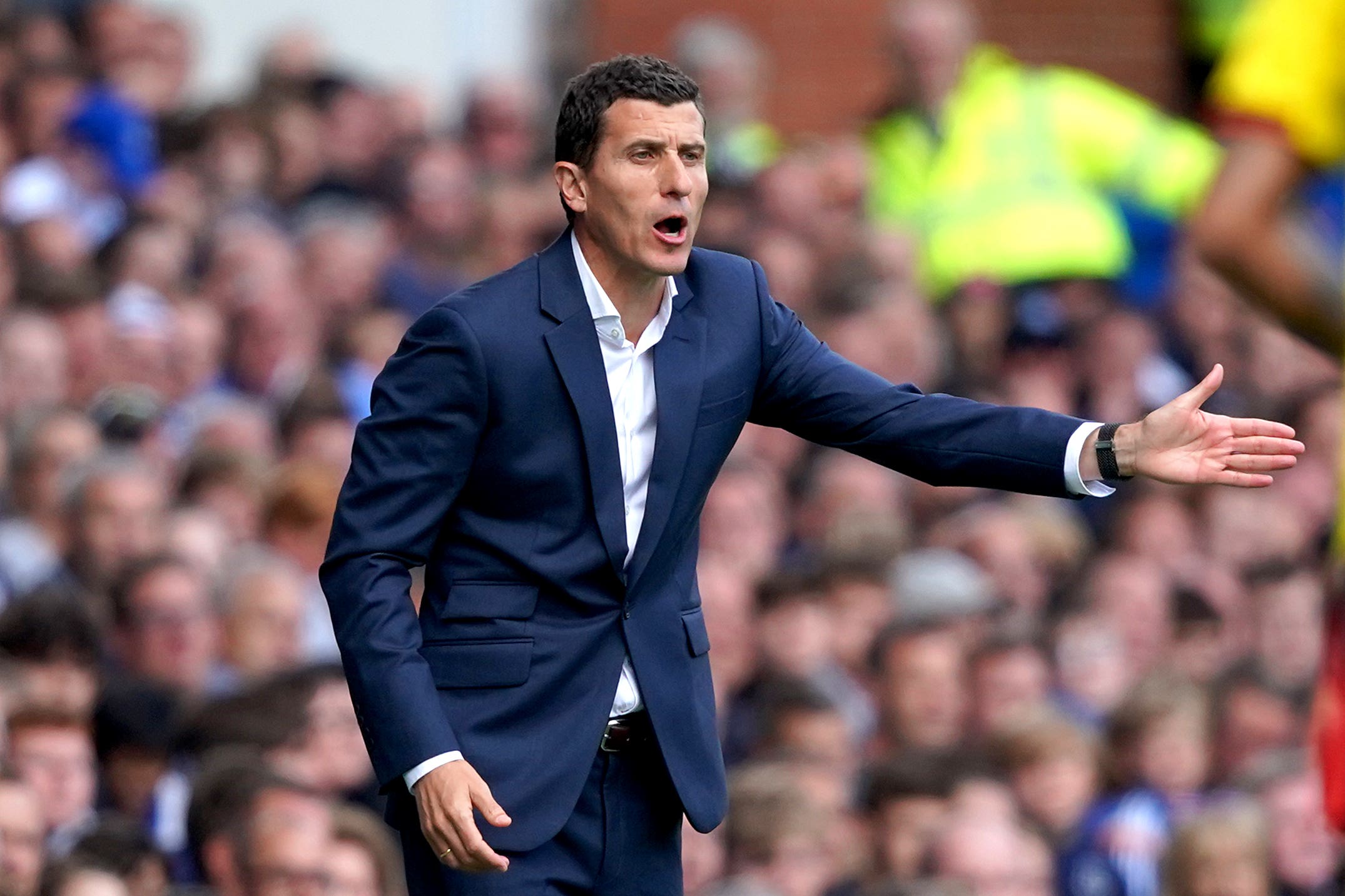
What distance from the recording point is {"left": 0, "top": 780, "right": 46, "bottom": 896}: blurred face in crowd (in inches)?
199

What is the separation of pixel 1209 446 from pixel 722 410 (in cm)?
75

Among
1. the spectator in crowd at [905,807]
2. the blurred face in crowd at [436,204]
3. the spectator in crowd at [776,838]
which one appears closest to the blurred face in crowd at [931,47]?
the blurred face in crowd at [436,204]

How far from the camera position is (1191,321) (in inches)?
397

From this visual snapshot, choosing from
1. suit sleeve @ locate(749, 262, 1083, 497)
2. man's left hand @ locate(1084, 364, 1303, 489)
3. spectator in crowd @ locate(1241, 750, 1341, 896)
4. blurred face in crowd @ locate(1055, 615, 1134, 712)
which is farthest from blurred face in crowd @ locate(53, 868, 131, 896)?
blurred face in crowd @ locate(1055, 615, 1134, 712)

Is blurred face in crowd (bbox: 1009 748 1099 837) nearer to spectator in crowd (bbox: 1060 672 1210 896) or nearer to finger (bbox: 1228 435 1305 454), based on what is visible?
spectator in crowd (bbox: 1060 672 1210 896)

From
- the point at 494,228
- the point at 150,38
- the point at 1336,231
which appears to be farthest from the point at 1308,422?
the point at 1336,231

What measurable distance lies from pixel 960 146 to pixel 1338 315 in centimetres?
671

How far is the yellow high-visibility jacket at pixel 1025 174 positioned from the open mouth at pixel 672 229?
636 cm

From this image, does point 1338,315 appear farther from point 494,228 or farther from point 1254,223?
point 494,228

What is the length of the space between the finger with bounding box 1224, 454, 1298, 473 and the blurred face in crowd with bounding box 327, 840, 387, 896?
8.58 ft

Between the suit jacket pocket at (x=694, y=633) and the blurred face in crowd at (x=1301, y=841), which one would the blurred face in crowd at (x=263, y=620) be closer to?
the blurred face in crowd at (x=1301, y=841)

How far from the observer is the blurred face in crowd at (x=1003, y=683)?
739 cm

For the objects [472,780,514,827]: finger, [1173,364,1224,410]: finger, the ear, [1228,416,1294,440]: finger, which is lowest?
[472,780,514,827]: finger

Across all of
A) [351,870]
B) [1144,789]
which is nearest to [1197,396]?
[351,870]
